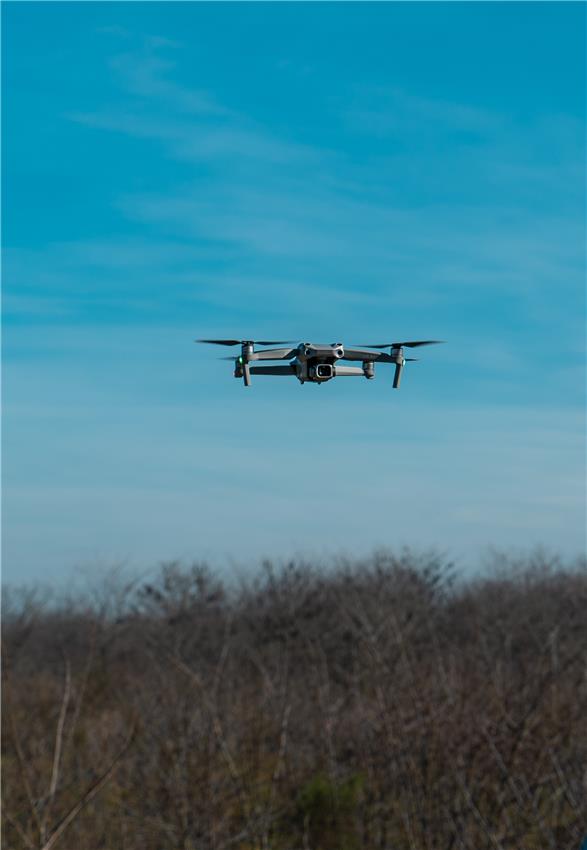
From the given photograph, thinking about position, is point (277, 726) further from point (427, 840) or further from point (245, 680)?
point (245, 680)

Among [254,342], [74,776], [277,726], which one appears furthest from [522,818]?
[254,342]

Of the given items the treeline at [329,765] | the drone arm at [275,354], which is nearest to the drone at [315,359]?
the drone arm at [275,354]

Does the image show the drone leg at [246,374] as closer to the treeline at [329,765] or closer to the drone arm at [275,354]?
the drone arm at [275,354]

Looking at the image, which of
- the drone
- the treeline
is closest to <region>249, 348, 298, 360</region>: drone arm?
the drone

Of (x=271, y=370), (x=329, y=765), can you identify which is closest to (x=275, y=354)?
(x=271, y=370)

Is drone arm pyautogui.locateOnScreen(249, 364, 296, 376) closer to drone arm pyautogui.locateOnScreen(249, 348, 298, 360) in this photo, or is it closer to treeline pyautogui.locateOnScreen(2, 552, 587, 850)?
drone arm pyautogui.locateOnScreen(249, 348, 298, 360)

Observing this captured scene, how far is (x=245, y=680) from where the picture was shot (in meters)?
27.0

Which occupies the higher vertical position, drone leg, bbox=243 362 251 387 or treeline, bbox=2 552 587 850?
drone leg, bbox=243 362 251 387

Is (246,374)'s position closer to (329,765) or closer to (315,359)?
(315,359)

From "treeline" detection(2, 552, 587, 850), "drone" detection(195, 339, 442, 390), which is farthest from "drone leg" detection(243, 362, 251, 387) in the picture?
"treeline" detection(2, 552, 587, 850)

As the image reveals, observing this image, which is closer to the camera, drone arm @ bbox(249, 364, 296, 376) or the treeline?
drone arm @ bbox(249, 364, 296, 376)

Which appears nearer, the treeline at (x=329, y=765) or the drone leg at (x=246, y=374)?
the drone leg at (x=246, y=374)

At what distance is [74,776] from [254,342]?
62.8ft

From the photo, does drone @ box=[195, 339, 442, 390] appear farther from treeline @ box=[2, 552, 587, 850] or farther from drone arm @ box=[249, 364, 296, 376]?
treeline @ box=[2, 552, 587, 850]
